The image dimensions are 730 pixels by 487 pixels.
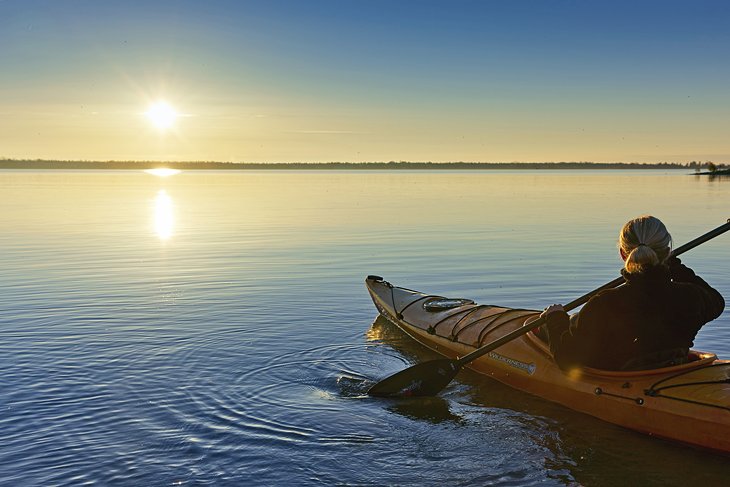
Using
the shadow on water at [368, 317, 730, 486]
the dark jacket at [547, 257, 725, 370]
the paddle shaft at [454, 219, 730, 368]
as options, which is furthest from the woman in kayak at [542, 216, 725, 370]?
the shadow on water at [368, 317, 730, 486]

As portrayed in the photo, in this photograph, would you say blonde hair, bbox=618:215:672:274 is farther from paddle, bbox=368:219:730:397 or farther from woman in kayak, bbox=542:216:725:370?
paddle, bbox=368:219:730:397

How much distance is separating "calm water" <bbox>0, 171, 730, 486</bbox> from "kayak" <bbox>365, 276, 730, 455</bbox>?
0.51 ft

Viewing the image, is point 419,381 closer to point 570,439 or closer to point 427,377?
point 427,377

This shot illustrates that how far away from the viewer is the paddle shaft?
650 centimetres

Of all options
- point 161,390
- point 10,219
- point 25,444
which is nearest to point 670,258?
point 161,390

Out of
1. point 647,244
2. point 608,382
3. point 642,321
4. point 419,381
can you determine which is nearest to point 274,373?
point 419,381

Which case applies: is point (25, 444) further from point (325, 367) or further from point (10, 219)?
point (10, 219)

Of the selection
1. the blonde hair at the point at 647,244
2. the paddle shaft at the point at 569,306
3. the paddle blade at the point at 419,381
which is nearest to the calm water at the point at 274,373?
the paddle blade at the point at 419,381

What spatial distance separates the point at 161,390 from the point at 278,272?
697 centimetres

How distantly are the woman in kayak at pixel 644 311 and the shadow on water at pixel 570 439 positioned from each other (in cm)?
63

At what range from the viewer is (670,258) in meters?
5.74

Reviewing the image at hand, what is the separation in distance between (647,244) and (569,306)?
4.58ft

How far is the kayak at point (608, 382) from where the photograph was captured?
543 centimetres

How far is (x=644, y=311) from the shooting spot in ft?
17.8
